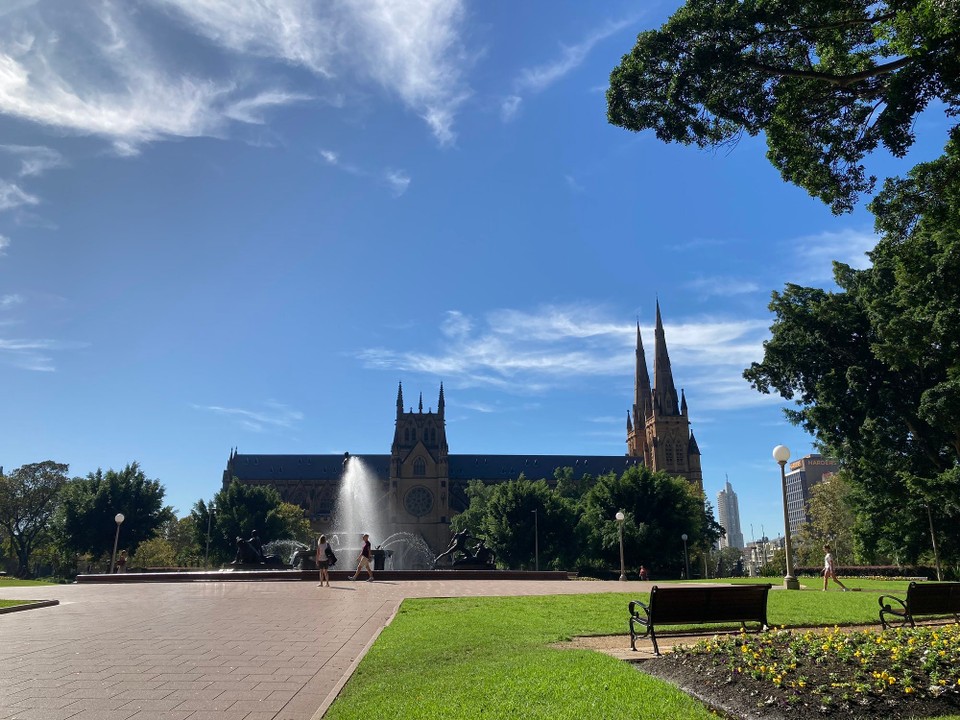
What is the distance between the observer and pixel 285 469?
393 ft

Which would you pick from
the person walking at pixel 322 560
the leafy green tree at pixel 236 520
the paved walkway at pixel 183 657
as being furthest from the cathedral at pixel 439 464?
the paved walkway at pixel 183 657

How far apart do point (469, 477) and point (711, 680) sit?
109959 millimetres

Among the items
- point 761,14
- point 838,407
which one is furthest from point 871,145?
point 838,407

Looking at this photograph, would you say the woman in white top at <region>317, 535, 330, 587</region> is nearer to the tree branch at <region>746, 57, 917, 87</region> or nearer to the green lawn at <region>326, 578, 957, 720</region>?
the green lawn at <region>326, 578, 957, 720</region>

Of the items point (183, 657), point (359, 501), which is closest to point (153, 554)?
point (359, 501)

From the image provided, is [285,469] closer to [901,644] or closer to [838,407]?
[838,407]

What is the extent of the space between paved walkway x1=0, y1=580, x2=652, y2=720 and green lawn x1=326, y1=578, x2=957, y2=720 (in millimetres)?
524

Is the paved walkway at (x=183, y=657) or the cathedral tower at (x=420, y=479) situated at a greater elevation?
the cathedral tower at (x=420, y=479)

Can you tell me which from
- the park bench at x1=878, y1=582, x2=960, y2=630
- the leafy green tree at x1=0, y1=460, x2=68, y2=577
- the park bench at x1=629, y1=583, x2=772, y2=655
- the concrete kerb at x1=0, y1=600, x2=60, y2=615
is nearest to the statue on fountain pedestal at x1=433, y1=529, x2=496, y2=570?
the concrete kerb at x1=0, y1=600, x2=60, y2=615

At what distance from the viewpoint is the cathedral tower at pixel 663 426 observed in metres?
105

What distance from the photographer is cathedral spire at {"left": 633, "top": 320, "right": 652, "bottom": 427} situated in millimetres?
114294

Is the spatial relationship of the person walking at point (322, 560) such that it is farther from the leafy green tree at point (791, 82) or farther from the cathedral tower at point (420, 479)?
the cathedral tower at point (420, 479)

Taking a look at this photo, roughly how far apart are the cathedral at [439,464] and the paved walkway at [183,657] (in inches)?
3216

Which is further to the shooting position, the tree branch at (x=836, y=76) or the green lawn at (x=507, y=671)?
the tree branch at (x=836, y=76)
